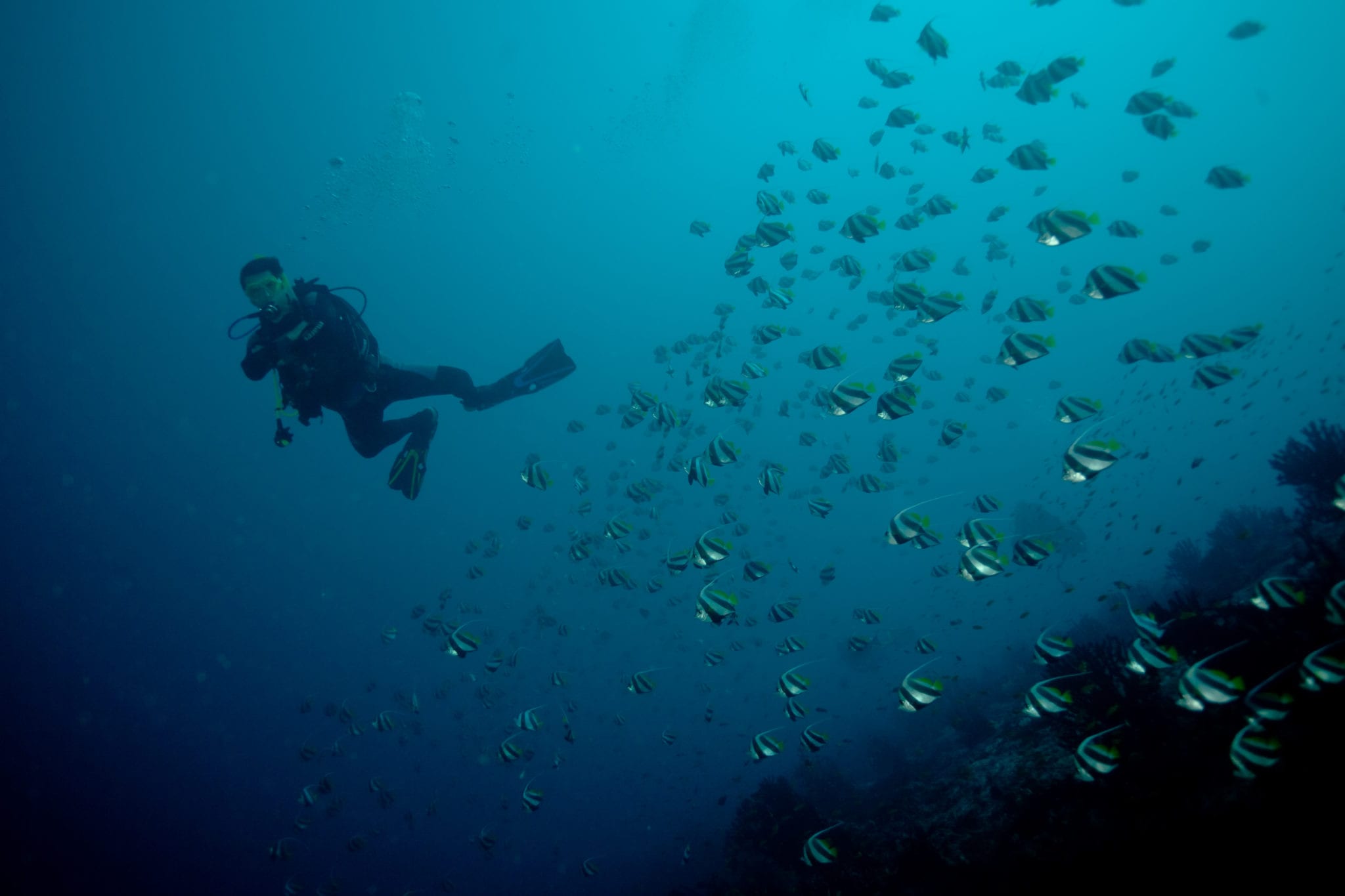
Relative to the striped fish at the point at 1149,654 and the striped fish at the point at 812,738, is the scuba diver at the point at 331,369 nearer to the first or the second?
the striped fish at the point at 812,738

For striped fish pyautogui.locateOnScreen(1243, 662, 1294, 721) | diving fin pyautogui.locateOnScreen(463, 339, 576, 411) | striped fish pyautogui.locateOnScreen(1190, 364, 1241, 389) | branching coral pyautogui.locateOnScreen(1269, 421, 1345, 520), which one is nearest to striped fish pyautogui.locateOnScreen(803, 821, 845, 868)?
striped fish pyautogui.locateOnScreen(1243, 662, 1294, 721)

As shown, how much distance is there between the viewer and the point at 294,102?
5612 centimetres

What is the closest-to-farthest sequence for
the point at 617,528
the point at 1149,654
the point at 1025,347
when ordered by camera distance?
1. the point at 1149,654
2. the point at 1025,347
3. the point at 617,528

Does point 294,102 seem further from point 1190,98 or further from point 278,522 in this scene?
point 1190,98

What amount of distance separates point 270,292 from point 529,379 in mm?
4277

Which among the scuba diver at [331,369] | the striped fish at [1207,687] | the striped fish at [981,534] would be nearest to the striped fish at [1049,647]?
the striped fish at [981,534]

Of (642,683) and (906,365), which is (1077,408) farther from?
(642,683)

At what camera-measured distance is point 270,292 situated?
7.42m

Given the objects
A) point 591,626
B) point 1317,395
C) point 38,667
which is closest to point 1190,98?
point 1317,395

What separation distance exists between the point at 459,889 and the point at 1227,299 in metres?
117

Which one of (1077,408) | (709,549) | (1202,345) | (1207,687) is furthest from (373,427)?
(1202,345)

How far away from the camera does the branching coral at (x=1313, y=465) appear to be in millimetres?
7863

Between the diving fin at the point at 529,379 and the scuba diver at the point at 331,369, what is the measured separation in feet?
2.05

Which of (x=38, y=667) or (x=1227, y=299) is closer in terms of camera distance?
(x=38, y=667)
